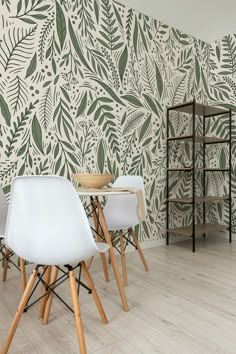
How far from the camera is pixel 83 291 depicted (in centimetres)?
203

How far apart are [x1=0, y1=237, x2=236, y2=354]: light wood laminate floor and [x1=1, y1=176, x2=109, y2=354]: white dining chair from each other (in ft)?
0.76

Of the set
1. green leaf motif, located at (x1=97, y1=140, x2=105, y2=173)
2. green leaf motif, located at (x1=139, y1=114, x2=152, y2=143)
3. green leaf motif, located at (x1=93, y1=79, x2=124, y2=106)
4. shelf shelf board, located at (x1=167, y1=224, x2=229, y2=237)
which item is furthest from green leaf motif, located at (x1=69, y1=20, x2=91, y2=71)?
shelf shelf board, located at (x1=167, y1=224, x2=229, y2=237)

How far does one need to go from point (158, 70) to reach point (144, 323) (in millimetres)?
2824

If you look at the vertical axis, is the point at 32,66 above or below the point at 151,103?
above

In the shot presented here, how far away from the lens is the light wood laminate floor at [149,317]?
1.38 meters

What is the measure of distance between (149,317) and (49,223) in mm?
901

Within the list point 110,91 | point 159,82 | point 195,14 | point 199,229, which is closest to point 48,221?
point 110,91

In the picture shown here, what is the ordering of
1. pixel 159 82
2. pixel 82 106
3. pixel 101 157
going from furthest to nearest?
pixel 159 82 → pixel 101 157 → pixel 82 106

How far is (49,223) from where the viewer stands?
125 centimetres

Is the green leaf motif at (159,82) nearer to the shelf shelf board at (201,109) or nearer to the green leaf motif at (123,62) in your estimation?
the shelf shelf board at (201,109)

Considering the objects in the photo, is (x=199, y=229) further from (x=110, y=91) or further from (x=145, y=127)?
(x=110, y=91)

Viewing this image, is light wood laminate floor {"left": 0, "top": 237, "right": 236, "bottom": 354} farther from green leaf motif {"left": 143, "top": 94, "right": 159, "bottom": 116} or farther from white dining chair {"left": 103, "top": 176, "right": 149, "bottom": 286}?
green leaf motif {"left": 143, "top": 94, "right": 159, "bottom": 116}

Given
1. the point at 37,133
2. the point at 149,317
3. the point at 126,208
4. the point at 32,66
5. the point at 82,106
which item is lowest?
the point at 149,317

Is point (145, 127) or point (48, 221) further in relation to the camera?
point (145, 127)
